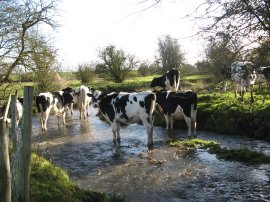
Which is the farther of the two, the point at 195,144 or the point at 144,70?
the point at 144,70

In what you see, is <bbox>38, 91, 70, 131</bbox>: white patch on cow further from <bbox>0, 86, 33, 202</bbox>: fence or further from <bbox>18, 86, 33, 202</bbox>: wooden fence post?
<bbox>18, 86, 33, 202</bbox>: wooden fence post

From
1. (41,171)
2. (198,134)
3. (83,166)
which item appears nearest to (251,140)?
(198,134)

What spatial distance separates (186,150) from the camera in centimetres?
1209

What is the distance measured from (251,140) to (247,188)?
5.59 meters

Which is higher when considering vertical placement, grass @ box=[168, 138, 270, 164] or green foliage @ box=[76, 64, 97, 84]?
green foliage @ box=[76, 64, 97, 84]

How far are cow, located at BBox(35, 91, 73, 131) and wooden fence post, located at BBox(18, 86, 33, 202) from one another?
1279 cm

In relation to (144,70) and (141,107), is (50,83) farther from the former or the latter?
(144,70)

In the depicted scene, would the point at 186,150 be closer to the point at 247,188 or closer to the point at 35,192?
the point at 247,188

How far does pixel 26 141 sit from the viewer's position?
5.18m

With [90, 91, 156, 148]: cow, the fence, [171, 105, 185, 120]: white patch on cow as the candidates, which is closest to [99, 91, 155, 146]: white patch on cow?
[90, 91, 156, 148]: cow

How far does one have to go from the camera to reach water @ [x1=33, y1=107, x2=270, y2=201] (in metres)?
8.05

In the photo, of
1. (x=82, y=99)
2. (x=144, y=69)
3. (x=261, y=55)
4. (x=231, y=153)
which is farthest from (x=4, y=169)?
(x=144, y=69)

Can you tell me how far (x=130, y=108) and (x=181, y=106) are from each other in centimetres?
275

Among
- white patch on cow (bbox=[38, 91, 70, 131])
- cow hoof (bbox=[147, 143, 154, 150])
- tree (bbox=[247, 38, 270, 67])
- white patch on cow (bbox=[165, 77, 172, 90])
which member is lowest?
cow hoof (bbox=[147, 143, 154, 150])
